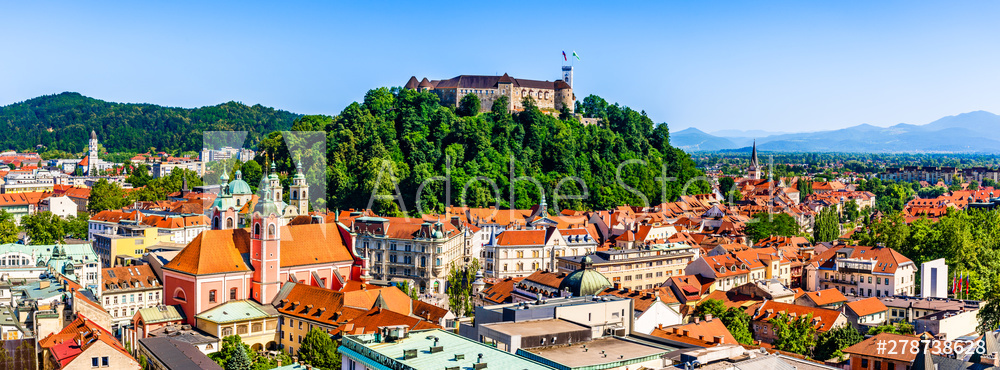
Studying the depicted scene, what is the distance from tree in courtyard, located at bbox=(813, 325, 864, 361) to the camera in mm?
37969

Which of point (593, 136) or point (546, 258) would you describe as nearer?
point (546, 258)

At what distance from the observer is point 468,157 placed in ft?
276

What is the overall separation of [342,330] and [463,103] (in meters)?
57.6

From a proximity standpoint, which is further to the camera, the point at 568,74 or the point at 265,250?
the point at 568,74

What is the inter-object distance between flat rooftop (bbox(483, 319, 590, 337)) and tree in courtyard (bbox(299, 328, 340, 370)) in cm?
1024

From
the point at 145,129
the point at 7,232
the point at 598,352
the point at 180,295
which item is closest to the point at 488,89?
the point at 7,232

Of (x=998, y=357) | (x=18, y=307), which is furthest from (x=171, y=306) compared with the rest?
(x=998, y=357)

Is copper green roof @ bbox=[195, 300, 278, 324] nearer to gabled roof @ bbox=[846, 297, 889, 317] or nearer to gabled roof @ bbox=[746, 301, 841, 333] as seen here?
gabled roof @ bbox=[746, 301, 841, 333]

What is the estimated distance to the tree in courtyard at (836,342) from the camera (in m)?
38.0

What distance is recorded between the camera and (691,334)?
3562cm

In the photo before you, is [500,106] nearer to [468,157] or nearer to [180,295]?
[468,157]

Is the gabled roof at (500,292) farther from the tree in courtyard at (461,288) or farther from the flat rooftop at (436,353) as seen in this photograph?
the flat rooftop at (436,353)

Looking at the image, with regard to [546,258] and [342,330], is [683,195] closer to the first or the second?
[546,258]

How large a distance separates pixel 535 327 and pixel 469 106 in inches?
2639
